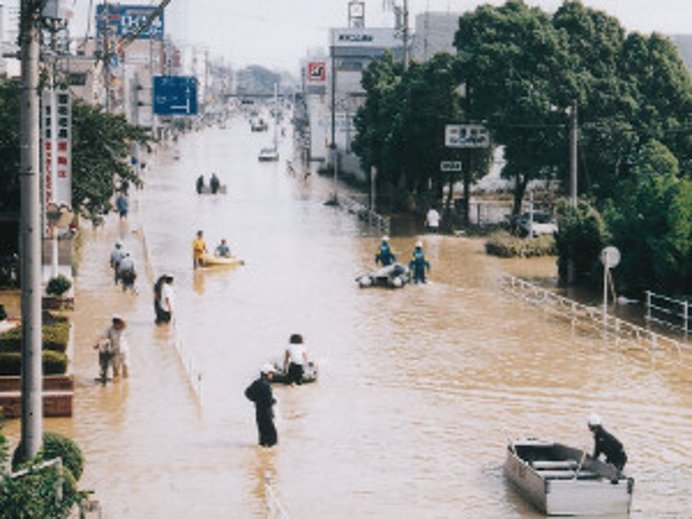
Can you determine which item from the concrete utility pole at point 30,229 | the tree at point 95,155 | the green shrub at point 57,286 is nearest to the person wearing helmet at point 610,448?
the concrete utility pole at point 30,229

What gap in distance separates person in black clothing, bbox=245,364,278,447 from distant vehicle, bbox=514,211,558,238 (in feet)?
99.1

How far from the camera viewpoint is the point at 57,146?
3161cm

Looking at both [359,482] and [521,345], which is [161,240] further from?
[359,482]

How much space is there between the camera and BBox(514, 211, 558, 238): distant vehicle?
5086cm

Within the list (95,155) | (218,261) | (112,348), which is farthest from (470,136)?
(112,348)

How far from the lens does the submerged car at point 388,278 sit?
3878cm

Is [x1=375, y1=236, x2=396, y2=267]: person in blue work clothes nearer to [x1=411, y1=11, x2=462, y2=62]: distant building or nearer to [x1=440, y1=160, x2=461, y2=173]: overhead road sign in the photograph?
[x1=440, y1=160, x2=461, y2=173]: overhead road sign

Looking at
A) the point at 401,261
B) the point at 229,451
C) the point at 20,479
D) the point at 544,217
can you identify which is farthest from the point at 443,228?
the point at 20,479

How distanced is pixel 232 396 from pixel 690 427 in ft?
25.5

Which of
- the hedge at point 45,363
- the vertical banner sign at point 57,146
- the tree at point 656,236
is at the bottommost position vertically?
the hedge at point 45,363

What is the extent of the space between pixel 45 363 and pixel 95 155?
1735cm

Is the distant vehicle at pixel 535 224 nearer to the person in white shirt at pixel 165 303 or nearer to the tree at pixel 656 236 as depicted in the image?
the tree at pixel 656 236

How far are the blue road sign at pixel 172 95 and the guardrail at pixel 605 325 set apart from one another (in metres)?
40.9

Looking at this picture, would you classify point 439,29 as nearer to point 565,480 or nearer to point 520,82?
point 520,82
